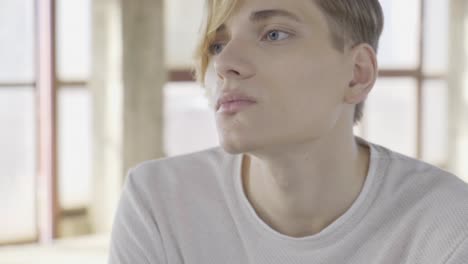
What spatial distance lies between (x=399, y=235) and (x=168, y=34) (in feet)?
13.6

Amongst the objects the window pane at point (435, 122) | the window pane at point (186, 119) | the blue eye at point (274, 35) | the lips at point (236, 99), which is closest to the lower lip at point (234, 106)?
the lips at point (236, 99)

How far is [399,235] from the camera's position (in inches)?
54.5

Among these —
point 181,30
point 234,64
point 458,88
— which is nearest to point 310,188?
point 234,64

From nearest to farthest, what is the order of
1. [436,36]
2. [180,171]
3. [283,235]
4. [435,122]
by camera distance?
[283,235]
[180,171]
[436,36]
[435,122]

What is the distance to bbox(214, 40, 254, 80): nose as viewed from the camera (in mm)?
1314

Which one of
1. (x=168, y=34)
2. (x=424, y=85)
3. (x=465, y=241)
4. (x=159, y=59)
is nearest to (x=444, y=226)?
(x=465, y=241)

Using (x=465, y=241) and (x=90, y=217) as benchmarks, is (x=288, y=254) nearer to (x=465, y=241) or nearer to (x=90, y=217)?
(x=465, y=241)

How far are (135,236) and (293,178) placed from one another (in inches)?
11.9

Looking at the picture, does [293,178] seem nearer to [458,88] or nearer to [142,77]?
[142,77]

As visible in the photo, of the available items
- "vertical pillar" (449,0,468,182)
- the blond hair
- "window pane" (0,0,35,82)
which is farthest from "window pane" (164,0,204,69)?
the blond hair

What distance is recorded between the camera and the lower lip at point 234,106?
1.31m

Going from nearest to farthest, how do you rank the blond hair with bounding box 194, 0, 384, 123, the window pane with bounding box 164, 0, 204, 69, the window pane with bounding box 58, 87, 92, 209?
the blond hair with bounding box 194, 0, 384, 123
the window pane with bounding box 58, 87, 92, 209
the window pane with bounding box 164, 0, 204, 69

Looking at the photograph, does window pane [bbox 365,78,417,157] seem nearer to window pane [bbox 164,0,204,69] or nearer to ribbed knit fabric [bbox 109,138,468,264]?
window pane [bbox 164,0,204,69]

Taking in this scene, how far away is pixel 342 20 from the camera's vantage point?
4.67 ft
